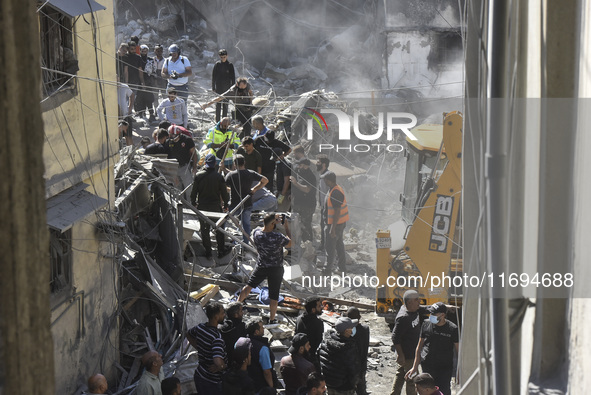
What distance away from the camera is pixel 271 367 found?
803 cm

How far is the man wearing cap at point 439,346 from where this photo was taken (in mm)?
7938

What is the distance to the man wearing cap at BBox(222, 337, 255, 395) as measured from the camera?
743 centimetres

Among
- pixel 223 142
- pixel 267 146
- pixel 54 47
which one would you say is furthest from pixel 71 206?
pixel 223 142

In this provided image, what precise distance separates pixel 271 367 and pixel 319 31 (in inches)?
824

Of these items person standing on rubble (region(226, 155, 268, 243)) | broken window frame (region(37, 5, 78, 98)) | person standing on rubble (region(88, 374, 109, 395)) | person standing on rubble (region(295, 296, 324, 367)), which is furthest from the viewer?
person standing on rubble (region(226, 155, 268, 243))

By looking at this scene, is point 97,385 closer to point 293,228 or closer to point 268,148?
point 293,228

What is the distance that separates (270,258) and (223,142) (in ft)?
17.3

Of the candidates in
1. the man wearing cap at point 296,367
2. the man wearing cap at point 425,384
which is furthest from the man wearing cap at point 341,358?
the man wearing cap at point 425,384

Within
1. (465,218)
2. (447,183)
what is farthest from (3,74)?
(447,183)

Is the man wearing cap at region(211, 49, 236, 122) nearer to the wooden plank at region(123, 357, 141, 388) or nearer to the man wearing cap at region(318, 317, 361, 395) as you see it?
the wooden plank at region(123, 357, 141, 388)

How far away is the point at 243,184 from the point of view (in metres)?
12.7

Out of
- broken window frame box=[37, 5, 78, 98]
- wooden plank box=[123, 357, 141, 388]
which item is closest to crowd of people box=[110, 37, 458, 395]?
wooden plank box=[123, 357, 141, 388]

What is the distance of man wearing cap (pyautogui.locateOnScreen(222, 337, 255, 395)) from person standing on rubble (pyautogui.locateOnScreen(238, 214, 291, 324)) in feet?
8.18

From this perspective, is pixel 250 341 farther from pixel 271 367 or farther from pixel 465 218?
pixel 465 218
